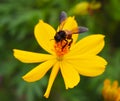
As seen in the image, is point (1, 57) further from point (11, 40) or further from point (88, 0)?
point (88, 0)

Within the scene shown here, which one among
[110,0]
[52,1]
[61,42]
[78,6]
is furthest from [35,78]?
[110,0]

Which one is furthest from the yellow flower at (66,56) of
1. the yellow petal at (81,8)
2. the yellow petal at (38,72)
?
the yellow petal at (81,8)

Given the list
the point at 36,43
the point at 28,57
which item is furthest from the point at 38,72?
the point at 36,43

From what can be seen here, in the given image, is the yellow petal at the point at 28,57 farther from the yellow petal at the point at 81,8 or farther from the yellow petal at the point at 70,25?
the yellow petal at the point at 81,8

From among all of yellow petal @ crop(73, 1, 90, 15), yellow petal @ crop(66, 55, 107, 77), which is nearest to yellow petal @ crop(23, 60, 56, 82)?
yellow petal @ crop(66, 55, 107, 77)

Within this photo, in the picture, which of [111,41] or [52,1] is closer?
[52,1]

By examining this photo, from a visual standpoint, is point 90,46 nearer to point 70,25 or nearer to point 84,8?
point 70,25
